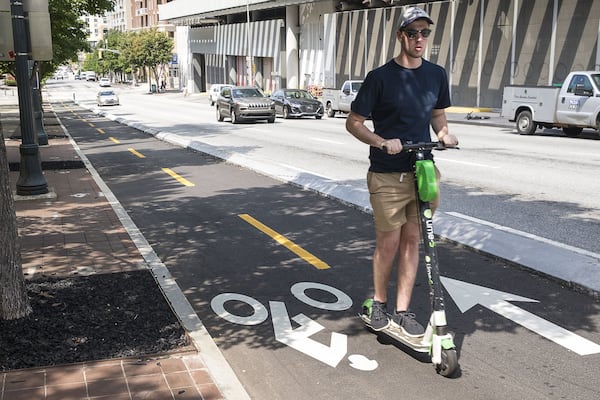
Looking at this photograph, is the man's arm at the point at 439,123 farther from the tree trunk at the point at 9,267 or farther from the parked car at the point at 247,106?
the parked car at the point at 247,106

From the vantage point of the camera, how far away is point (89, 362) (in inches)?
163

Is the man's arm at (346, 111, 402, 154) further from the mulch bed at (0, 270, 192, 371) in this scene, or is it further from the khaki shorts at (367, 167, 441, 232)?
the mulch bed at (0, 270, 192, 371)

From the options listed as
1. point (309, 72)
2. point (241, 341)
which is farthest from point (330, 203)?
point (309, 72)

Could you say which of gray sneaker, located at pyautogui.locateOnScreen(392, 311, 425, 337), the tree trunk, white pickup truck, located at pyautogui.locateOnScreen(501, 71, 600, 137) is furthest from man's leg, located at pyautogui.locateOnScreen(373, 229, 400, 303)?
white pickup truck, located at pyautogui.locateOnScreen(501, 71, 600, 137)

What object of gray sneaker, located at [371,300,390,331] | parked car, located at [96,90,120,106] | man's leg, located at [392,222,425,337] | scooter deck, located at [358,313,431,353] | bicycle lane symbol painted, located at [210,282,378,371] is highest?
man's leg, located at [392,222,425,337]

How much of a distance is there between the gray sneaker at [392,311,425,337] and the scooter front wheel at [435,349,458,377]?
331mm

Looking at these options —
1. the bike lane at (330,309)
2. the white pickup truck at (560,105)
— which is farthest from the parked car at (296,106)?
the bike lane at (330,309)

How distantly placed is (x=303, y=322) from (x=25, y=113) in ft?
24.9

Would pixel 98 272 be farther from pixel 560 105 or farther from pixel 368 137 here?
pixel 560 105

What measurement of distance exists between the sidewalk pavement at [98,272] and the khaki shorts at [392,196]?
143 centimetres

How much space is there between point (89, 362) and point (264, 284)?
202 cm

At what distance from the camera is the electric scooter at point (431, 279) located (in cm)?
396

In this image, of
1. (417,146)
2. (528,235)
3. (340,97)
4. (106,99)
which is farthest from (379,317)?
(106,99)

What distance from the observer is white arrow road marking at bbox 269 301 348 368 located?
436 centimetres
